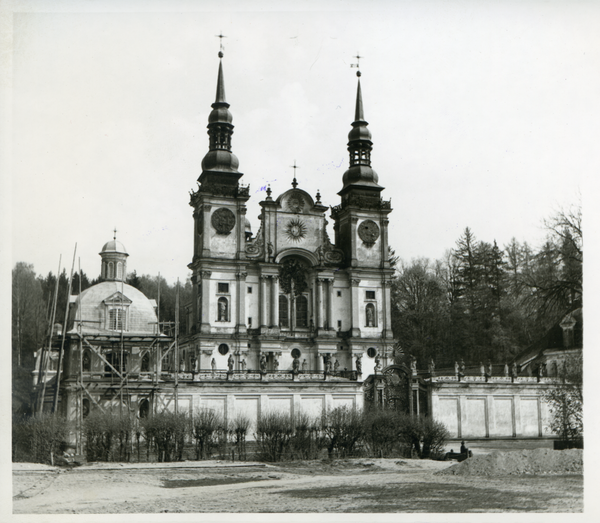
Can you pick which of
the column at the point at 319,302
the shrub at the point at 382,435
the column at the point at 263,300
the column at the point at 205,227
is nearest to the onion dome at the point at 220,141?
the column at the point at 205,227

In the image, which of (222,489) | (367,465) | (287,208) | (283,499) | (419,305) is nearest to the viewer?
(283,499)

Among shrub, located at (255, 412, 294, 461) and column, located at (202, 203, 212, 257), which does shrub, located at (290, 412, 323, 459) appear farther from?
column, located at (202, 203, 212, 257)

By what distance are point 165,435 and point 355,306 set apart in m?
28.3

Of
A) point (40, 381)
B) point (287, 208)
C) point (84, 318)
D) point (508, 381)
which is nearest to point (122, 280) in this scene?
point (84, 318)

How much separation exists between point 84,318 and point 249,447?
16994 millimetres

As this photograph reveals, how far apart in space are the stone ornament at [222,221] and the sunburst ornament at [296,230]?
466cm

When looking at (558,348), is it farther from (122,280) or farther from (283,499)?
(283,499)

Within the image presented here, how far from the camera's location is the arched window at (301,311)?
59.3m

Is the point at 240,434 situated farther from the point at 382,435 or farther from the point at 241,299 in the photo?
the point at 241,299

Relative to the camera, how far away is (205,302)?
181 feet

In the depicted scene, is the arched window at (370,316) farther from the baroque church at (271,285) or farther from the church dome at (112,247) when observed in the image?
the church dome at (112,247)

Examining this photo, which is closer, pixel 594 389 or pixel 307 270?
pixel 594 389

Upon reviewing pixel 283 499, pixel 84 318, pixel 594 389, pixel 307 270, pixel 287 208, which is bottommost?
pixel 283 499

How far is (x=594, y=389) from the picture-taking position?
79.0 feet
